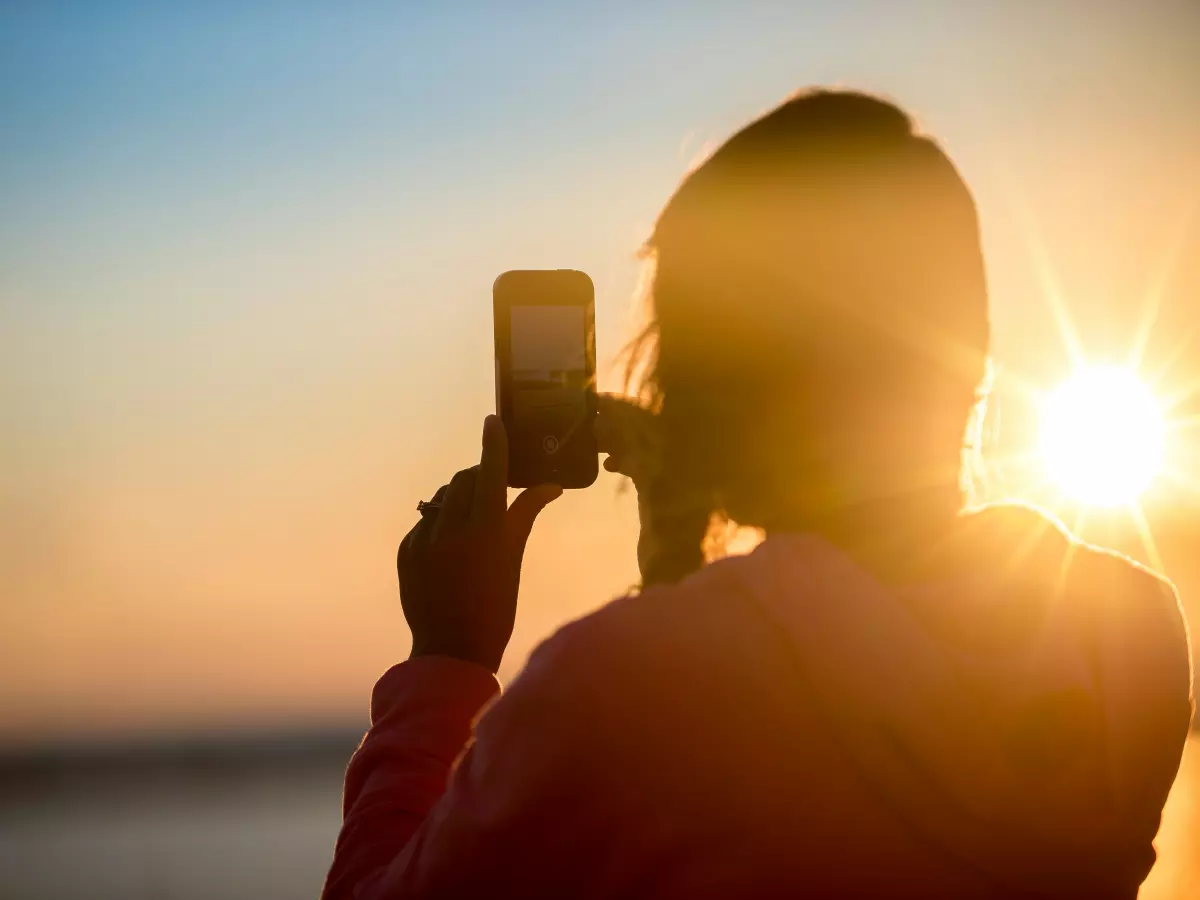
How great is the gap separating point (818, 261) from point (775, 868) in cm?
61

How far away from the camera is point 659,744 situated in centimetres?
121

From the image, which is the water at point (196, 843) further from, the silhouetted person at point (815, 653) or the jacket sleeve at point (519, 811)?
the jacket sleeve at point (519, 811)

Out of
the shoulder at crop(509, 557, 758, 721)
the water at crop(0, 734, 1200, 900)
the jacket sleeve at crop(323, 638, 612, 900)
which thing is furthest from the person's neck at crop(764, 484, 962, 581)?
the water at crop(0, 734, 1200, 900)

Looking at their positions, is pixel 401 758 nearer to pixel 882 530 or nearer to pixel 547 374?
pixel 882 530

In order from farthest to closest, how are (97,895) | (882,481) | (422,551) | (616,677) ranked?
(97,895)
(422,551)
(882,481)
(616,677)

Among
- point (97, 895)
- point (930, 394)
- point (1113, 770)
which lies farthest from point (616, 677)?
point (97, 895)

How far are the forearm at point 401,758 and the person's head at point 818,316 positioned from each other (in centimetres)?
39

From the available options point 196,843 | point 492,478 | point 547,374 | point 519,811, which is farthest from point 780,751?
point 196,843

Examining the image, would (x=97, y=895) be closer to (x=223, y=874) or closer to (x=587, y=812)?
(x=223, y=874)

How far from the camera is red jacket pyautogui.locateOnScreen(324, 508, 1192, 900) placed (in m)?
1.20

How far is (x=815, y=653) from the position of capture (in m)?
1.22

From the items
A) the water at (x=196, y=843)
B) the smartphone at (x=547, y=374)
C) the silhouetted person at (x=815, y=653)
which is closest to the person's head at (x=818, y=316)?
the silhouetted person at (x=815, y=653)

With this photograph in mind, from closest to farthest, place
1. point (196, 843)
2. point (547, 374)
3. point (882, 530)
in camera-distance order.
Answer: point (882, 530)
point (547, 374)
point (196, 843)

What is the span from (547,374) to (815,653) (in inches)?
38.3
